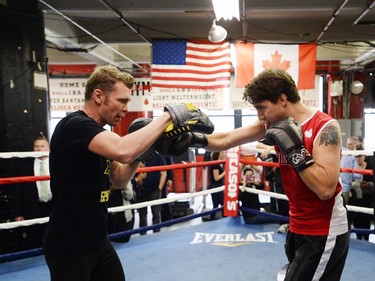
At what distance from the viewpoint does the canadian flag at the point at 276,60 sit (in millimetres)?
5219

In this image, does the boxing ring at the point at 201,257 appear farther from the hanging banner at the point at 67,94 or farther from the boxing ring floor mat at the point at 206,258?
the hanging banner at the point at 67,94

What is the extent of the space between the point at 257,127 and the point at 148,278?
1409 mm

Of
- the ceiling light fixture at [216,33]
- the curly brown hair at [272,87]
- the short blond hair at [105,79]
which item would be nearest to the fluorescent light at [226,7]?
the ceiling light fixture at [216,33]

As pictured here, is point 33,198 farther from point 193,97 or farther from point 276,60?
point 276,60

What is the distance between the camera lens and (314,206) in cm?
133

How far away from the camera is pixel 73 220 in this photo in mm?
1255

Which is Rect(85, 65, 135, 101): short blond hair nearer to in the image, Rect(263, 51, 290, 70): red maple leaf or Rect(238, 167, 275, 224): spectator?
Rect(238, 167, 275, 224): spectator

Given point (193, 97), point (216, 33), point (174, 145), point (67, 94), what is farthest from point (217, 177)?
point (67, 94)

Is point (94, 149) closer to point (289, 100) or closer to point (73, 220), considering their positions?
point (73, 220)

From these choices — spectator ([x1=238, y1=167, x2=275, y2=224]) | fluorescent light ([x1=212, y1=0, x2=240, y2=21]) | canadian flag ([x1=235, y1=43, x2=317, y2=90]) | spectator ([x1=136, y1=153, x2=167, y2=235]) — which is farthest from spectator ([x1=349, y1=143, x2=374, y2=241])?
fluorescent light ([x1=212, y1=0, x2=240, y2=21])

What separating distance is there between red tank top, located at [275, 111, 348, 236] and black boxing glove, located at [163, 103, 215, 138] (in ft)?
1.23

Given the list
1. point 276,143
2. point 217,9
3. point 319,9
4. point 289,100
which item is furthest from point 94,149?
point 319,9

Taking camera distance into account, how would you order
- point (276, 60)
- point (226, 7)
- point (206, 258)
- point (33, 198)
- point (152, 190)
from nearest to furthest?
point (206, 258) < point (33, 198) < point (226, 7) < point (152, 190) < point (276, 60)

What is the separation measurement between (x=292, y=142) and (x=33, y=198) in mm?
2816
